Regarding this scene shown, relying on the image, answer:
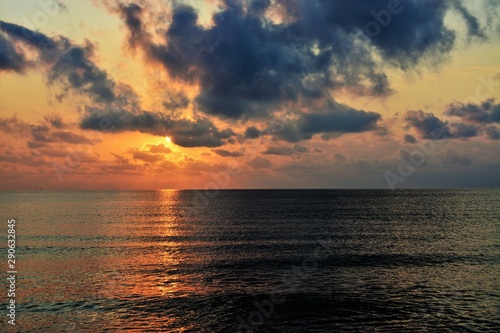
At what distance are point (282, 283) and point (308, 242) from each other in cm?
3685

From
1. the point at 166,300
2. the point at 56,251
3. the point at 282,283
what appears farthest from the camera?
the point at 56,251

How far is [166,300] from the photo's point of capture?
46.9 m

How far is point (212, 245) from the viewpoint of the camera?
88.7 metres

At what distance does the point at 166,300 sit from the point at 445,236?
7696cm

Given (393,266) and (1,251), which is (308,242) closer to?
(393,266)

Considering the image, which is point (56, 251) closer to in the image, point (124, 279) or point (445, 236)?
point (124, 279)

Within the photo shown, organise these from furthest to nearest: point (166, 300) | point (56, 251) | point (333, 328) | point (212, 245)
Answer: point (212, 245) < point (56, 251) < point (166, 300) < point (333, 328)

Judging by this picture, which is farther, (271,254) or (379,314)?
(271,254)

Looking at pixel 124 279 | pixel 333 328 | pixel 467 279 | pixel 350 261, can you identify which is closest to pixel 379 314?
pixel 333 328

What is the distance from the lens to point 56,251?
8006cm

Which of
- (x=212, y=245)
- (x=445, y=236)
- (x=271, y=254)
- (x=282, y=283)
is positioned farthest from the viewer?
(x=445, y=236)

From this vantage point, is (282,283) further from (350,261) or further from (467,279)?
(467,279)

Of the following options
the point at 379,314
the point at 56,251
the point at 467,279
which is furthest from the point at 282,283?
the point at 56,251

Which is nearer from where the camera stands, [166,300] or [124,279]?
[166,300]
